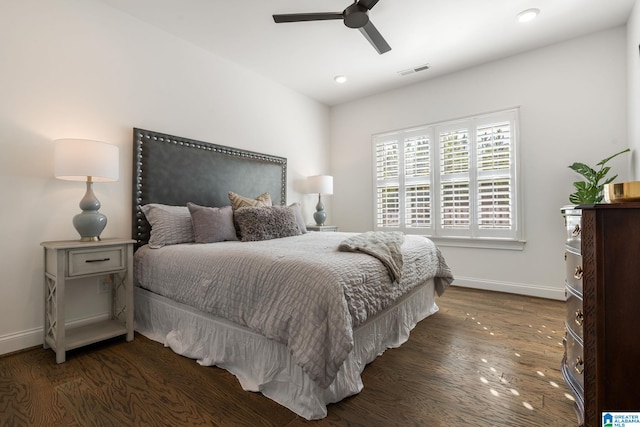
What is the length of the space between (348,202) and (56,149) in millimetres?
3731

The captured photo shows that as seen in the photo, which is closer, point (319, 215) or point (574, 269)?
point (574, 269)

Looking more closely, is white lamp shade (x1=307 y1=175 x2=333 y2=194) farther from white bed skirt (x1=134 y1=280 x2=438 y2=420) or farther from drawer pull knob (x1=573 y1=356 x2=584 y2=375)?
drawer pull knob (x1=573 y1=356 x2=584 y2=375)

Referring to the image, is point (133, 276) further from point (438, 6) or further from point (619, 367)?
point (438, 6)

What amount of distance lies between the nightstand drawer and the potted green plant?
159 inches

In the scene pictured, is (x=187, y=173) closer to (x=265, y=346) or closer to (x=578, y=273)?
(x=265, y=346)

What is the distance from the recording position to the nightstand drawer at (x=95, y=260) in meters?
1.99

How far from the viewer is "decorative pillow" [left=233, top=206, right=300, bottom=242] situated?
2643 mm

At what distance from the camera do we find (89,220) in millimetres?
2152

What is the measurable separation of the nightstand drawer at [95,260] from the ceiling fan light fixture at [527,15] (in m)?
4.02

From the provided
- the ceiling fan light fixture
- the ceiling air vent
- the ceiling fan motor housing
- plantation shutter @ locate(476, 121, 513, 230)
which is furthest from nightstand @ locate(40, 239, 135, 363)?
the ceiling fan light fixture

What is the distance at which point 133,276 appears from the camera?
7.86 feet

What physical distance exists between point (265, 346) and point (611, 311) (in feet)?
5.09

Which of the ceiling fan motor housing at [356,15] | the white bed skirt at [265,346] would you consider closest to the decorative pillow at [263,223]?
the white bed skirt at [265,346]

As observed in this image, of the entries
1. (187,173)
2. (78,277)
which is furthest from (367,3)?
(78,277)
